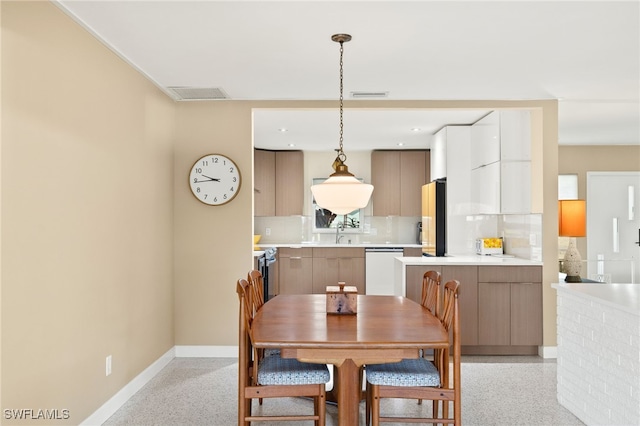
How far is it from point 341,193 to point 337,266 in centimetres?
463

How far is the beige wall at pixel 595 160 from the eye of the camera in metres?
7.99

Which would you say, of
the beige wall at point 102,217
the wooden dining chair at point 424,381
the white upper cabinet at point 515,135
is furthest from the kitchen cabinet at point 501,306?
the wooden dining chair at point 424,381

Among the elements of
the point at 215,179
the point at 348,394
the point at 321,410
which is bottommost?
the point at 321,410

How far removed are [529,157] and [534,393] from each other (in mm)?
2212

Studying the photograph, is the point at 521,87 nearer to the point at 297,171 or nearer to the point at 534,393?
the point at 534,393

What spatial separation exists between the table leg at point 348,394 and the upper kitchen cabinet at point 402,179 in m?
5.65

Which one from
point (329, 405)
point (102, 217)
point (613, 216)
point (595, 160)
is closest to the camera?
point (102, 217)

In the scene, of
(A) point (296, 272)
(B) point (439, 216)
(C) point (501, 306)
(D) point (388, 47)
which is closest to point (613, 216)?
(B) point (439, 216)

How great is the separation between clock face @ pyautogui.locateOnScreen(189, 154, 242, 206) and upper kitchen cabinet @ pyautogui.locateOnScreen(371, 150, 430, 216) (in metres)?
3.64

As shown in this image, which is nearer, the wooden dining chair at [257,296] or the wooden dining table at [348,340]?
the wooden dining table at [348,340]

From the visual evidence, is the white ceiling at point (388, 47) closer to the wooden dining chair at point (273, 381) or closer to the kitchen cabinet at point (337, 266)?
the wooden dining chair at point (273, 381)

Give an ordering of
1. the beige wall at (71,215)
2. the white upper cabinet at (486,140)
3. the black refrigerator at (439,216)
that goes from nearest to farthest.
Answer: the beige wall at (71,215) → the white upper cabinet at (486,140) → the black refrigerator at (439,216)

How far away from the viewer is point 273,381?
277 cm

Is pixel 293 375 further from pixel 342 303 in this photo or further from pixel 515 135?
pixel 515 135
